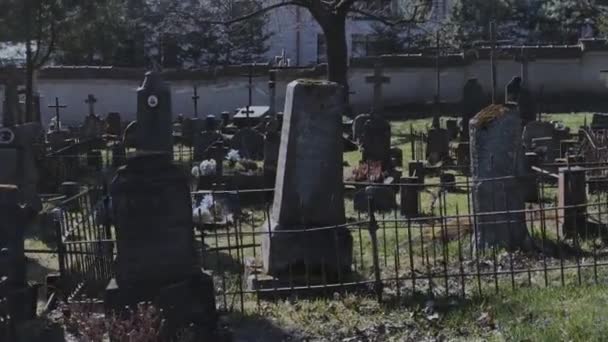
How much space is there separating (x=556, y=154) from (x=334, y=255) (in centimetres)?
878

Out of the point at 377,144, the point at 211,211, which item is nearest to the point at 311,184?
the point at 211,211

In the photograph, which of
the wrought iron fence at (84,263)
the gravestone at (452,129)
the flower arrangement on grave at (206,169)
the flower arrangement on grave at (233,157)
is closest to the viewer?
the wrought iron fence at (84,263)

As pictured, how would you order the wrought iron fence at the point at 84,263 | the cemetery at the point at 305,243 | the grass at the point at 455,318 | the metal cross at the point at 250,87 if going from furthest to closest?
the metal cross at the point at 250,87 → the wrought iron fence at the point at 84,263 → the cemetery at the point at 305,243 → the grass at the point at 455,318

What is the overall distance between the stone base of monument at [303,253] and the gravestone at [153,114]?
2.60 m

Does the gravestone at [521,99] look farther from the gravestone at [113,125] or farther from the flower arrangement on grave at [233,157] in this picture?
the gravestone at [113,125]

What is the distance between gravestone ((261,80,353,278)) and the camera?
870cm

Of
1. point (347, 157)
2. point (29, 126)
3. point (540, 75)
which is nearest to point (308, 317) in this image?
point (29, 126)

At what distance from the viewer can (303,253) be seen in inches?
341

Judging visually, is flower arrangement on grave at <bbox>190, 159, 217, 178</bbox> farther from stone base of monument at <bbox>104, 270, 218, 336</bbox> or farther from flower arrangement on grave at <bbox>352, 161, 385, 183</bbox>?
stone base of monument at <bbox>104, 270, 218, 336</bbox>

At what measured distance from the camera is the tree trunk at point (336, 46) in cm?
2448

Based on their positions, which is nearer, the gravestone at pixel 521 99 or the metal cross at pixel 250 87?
the gravestone at pixel 521 99

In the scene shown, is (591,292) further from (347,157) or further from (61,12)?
(61,12)

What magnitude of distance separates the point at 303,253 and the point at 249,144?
31.5ft

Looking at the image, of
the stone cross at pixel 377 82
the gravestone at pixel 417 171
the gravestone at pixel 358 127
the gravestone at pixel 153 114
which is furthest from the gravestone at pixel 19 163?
the stone cross at pixel 377 82
